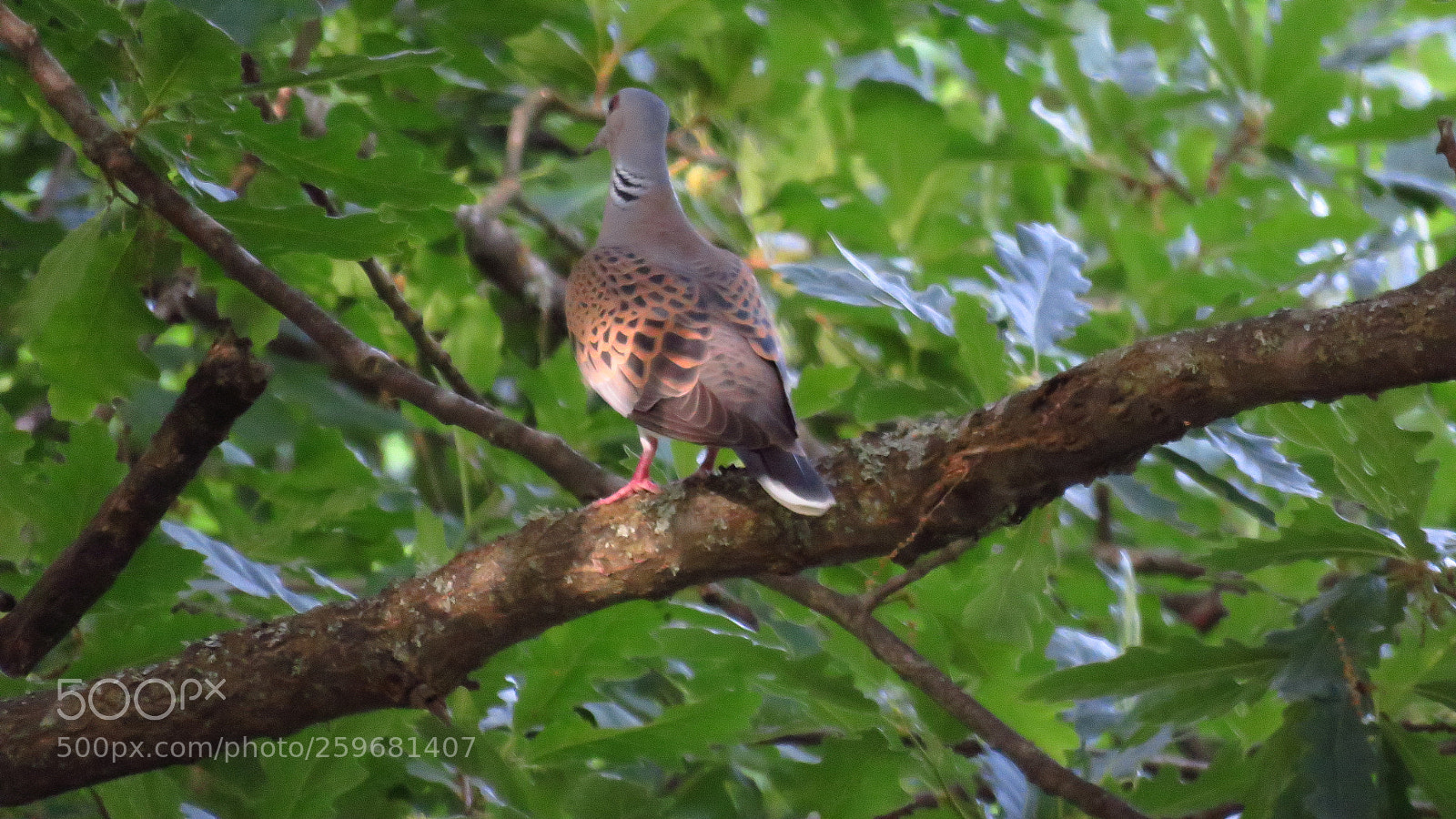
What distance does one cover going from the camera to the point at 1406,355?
4.89 ft

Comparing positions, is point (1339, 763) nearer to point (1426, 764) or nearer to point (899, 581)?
→ point (1426, 764)

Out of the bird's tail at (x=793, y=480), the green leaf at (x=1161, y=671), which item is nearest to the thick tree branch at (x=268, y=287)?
the bird's tail at (x=793, y=480)

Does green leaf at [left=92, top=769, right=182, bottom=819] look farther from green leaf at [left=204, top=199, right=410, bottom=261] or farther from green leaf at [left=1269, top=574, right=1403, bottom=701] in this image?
green leaf at [left=1269, top=574, right=1403, bottom=701]

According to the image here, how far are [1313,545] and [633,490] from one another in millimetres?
1068

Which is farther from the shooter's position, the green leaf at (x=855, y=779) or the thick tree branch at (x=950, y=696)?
the green leaf at (x=855, y=779)

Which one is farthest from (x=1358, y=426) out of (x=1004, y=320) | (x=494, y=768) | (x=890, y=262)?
(x=890, y=262)

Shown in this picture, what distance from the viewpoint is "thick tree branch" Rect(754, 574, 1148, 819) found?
6.65 ft

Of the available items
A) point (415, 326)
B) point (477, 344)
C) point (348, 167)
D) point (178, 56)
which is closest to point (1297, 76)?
point (477, 344)

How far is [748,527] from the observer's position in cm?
189

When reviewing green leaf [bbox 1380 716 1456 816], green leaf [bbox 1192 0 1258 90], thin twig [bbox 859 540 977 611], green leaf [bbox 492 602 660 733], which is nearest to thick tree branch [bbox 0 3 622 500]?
green leaf [bbox 492 602 660 733]

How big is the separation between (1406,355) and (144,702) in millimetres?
1856

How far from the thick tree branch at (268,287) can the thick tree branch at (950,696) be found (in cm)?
45

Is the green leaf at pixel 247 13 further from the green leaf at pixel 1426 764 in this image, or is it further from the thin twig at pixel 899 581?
the green leaf at pixel 1426 764

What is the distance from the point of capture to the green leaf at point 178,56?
200cm
